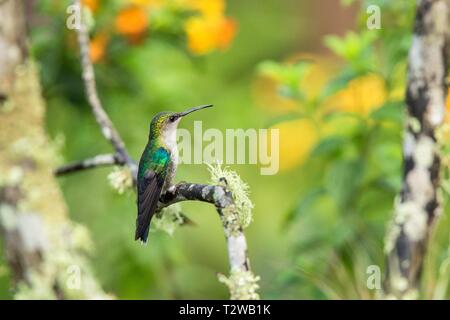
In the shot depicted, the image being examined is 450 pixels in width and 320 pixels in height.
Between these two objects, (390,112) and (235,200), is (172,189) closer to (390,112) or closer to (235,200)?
(235,200)

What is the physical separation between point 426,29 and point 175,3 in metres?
1.59

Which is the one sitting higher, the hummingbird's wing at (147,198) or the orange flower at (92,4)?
the orange flower at (92,4)

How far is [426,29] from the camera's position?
264 cm

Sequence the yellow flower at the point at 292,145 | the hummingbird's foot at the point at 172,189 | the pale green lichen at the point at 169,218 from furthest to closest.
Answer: the yellow flower at the point at 292,145
the pale green lichen at the point at 169,218
the hummingbird's foot at the point at 172,189

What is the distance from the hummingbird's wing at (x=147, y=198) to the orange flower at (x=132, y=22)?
195 centimetres

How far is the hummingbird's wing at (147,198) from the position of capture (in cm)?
186

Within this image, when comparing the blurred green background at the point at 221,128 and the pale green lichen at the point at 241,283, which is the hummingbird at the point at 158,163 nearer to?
the pale green lichen at the point at 241,283

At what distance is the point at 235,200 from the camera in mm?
1919

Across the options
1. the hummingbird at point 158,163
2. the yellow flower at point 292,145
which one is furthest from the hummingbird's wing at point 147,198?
the yellow flower at point 292,145

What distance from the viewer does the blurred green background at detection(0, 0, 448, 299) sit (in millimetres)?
3443

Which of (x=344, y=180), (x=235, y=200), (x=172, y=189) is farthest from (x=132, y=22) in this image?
(x=235, y=200)

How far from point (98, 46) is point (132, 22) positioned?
18 centimetres

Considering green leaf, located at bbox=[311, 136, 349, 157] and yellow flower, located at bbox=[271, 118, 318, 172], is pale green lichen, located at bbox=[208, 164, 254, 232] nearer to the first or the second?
green leaf, located at bbox=[311, 136, 349, 157]
